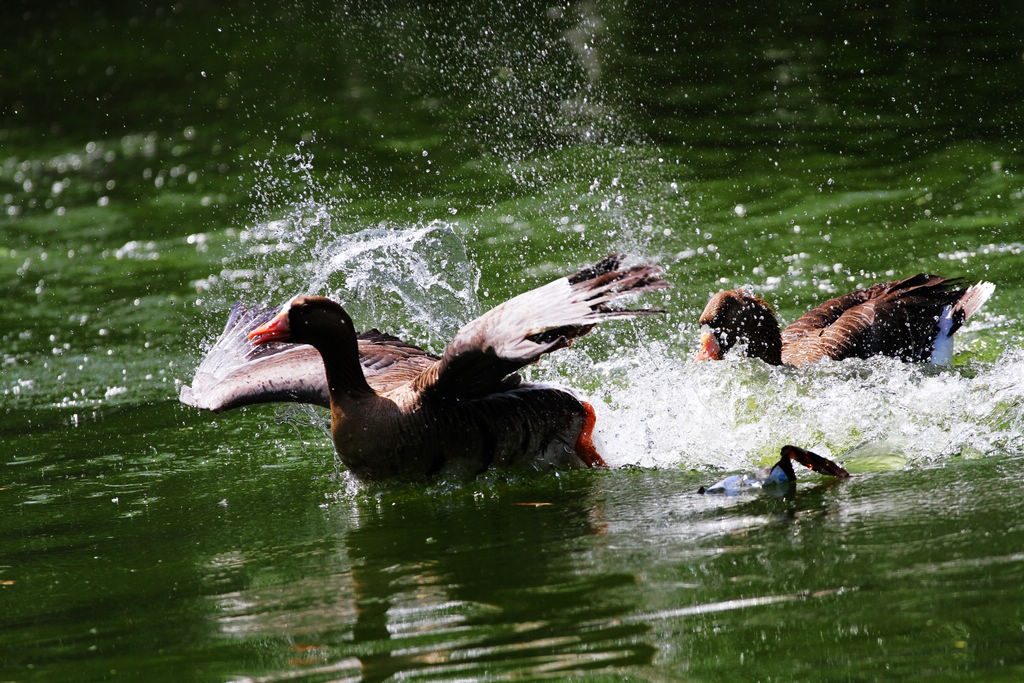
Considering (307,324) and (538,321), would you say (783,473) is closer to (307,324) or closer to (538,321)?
(538,321)

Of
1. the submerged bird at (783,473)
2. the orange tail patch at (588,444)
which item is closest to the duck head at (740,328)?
the orange tail patch at (588,444)

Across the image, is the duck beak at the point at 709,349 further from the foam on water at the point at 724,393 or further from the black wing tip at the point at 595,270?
the black wing tip at the point at 595,270

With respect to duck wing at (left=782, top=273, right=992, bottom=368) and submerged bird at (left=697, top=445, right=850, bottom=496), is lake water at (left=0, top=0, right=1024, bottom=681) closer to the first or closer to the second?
submerged bird at (left=697, top=445, right=850, bottom=496)

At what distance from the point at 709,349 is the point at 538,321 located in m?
2.35

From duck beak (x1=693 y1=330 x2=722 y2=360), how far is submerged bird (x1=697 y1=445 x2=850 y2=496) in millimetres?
2171

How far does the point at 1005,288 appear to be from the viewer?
9.80m

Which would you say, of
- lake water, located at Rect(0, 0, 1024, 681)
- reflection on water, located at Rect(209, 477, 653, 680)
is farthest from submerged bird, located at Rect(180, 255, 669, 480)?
reflection on water, located at Rect(209, 477, 653, 680)

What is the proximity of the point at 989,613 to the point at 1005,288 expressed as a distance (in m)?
6.65

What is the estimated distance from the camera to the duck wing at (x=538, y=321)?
20.0 feet

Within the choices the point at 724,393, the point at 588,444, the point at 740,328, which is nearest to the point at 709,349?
the point at 740,328

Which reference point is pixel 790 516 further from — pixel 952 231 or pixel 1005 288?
pixel 952 231

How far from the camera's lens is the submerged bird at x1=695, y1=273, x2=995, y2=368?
26.7 ft

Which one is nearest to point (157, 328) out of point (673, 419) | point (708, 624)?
point (673, 419)

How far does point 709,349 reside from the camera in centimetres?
812
